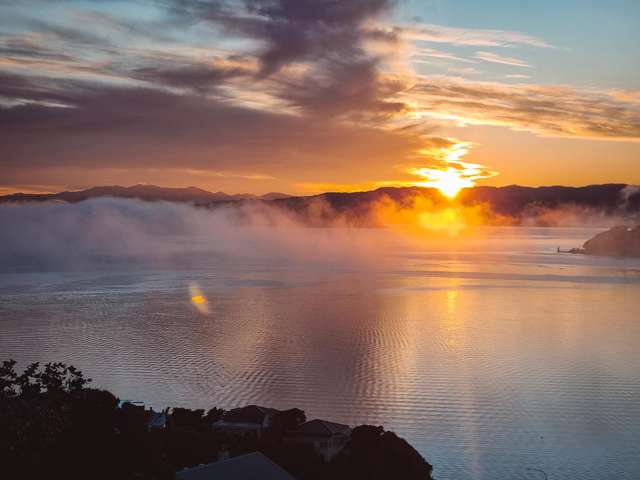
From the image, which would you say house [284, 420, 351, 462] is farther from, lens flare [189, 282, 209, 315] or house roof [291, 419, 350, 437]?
lens flare [189, 282, 209, 315]

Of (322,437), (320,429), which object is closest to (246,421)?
(320,429)

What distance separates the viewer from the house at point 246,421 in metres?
10.5

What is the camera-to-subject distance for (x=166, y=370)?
1661cm

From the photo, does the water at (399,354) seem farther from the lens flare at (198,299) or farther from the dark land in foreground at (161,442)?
the dark land in foreground at (161,442)

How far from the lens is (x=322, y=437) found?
991 centimetres

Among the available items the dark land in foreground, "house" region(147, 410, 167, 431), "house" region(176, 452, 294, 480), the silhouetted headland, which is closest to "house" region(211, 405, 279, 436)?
Result: the dark land in foreground

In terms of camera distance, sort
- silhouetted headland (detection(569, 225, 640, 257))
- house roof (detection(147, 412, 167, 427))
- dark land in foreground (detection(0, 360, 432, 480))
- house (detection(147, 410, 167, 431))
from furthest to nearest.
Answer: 1. silhouetted headland (detection(569, 225, 640, 257))
2. house roof (detection(147, 412, 167, 427))
3. house (detection(147, 410, 167, 431))
4. dark land in foreground (detection(0, 360, 432, 480))

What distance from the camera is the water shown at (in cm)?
1175

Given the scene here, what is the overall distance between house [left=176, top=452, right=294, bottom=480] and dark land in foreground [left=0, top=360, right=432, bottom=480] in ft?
0.04

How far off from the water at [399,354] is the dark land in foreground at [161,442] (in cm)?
200

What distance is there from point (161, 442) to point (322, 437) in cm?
233

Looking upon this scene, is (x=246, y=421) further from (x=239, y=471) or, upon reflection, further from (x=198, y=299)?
(x=198, y=299)

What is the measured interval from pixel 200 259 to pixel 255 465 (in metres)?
53.3

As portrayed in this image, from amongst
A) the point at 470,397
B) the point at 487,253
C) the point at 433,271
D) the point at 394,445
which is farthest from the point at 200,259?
the point at 394,445
